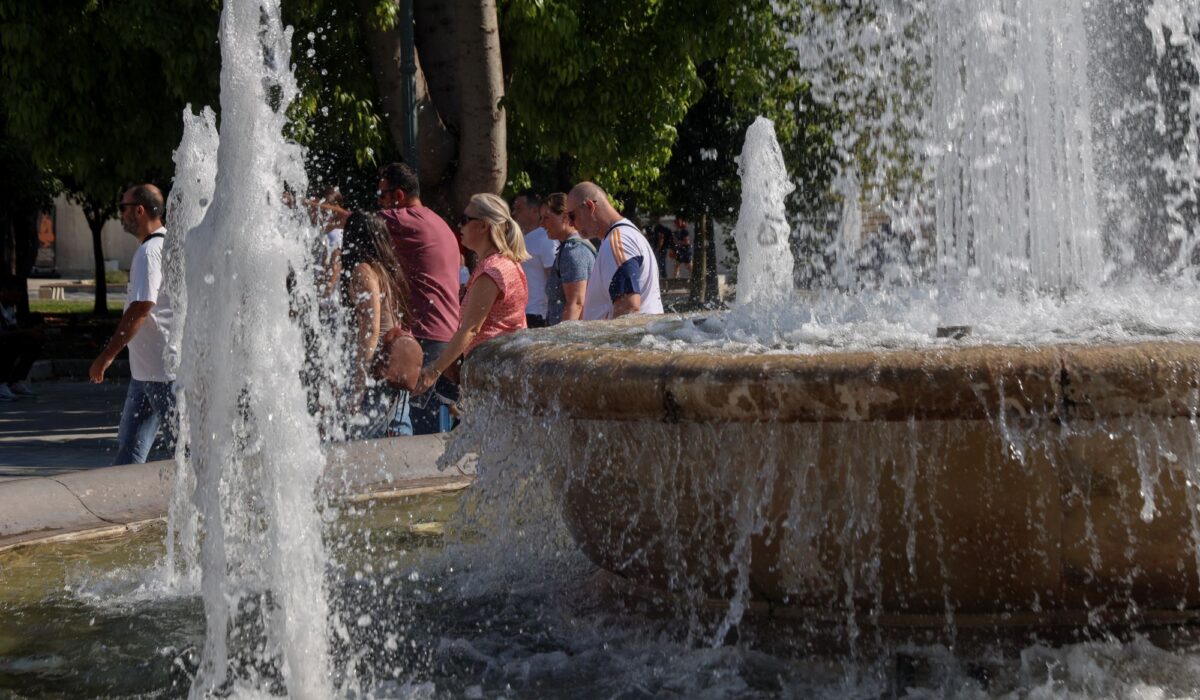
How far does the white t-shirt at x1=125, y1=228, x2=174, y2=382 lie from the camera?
6891mm

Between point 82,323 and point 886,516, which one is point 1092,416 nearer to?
point 886,516

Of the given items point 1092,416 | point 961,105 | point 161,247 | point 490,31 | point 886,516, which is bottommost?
point 886,516

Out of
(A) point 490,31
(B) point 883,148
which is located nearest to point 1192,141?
(B) point 883,148

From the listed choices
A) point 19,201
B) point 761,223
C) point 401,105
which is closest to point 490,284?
point 761,223

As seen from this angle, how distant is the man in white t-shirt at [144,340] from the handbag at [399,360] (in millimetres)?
970

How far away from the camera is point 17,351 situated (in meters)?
14.7

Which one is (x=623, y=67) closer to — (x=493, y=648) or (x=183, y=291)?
(x=183, y=291)

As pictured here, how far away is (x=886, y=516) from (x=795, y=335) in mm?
770

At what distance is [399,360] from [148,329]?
112 cm

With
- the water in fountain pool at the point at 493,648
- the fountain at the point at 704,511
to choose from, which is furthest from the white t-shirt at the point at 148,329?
the fountain at the point at 704,511

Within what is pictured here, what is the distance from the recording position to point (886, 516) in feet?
13.0

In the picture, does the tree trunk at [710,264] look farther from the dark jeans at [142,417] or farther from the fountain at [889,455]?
the fountain at [889,455]

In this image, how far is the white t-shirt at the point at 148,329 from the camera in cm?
689

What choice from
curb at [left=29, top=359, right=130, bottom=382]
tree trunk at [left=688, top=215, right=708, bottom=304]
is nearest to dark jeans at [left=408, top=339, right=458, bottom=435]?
curb at [left=29, top=359, right=130, bottom=382]
